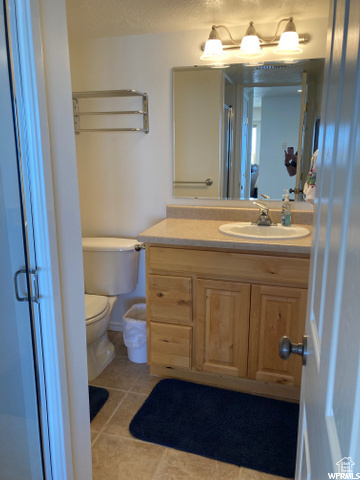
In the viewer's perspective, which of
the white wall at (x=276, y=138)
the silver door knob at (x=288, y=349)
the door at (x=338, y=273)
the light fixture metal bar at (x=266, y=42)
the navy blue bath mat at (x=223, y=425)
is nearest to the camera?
the door at (x=338, y=273)

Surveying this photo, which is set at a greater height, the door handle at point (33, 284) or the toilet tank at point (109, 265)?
the door handle at point (33, 284)

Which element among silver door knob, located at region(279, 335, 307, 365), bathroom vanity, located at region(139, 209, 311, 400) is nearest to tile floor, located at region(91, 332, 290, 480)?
bathroom vanity, located at region(139, 209, 311, 400)

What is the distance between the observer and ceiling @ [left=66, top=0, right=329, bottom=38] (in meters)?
1.93

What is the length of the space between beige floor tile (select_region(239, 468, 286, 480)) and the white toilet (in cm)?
108

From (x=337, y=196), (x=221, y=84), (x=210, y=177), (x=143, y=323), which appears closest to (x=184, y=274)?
(x=143, y=323)

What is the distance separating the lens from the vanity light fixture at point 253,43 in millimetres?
2086

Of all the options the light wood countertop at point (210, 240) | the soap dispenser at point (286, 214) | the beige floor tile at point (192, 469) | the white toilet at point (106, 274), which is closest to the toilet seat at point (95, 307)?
the white toilet at point (106, 274)

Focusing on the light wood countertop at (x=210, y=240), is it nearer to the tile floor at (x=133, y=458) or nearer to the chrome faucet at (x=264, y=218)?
the chrome faucet at (x=264, y=218)

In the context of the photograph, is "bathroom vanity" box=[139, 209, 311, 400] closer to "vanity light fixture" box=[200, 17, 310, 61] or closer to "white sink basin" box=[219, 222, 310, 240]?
"white sink basin" box=[219, 222, 310, 240]

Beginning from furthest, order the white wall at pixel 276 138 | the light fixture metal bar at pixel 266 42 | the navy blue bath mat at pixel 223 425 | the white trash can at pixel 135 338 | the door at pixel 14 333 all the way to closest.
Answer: the white trash can at pixel 135 338 < the white wall at pixel 276 138 < the light fixture metal bar at pixel 266 42 < the navy blue bath mat at pixel 223 425 < the door at pixel 14 333

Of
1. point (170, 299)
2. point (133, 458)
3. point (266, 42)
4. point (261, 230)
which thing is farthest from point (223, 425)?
point (266, 42)

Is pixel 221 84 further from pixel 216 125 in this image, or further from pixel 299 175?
pixel 299 175

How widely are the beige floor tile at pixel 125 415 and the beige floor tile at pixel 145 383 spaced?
5 centimetres

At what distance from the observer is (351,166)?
496 mm
